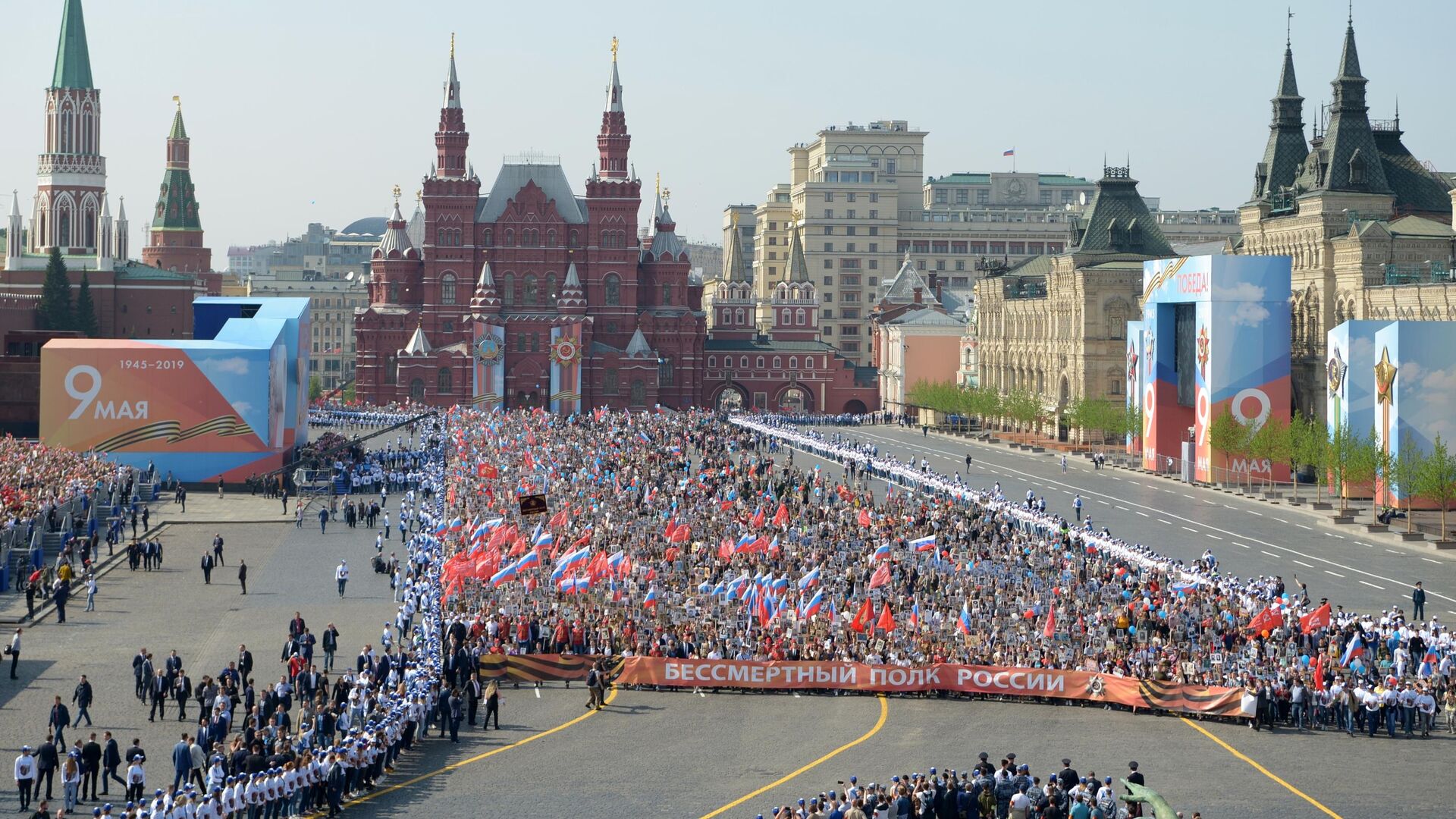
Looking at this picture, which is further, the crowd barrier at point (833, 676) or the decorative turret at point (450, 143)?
the decorative turret at point (450, 143)

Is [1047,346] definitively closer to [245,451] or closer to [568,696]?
[245,451]

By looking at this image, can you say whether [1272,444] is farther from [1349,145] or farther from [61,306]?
[61,306]

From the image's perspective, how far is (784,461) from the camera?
8806 centimetres

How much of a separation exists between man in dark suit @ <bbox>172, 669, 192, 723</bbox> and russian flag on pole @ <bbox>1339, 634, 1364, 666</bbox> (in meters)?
21.2

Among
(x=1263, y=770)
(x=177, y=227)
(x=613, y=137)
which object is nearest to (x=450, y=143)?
(x=613, y=137)

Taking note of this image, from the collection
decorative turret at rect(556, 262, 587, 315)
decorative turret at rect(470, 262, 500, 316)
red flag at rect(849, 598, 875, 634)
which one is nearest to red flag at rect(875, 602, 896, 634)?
red flag at rect(849, 598, 875, 634)

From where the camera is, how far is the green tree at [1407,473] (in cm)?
6075

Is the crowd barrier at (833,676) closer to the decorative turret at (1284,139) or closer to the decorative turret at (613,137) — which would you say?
the decorative turret at (1284,139)

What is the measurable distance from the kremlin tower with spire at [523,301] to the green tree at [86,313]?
66.6ft

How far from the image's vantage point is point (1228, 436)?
2985 inches

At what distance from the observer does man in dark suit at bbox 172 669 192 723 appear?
33719 mm

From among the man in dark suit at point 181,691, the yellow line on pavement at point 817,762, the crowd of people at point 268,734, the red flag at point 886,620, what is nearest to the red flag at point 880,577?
the red flag at point 886,620

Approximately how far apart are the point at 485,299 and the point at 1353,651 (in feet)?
319

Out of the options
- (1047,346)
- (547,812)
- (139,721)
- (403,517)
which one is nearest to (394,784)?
(547,812)
